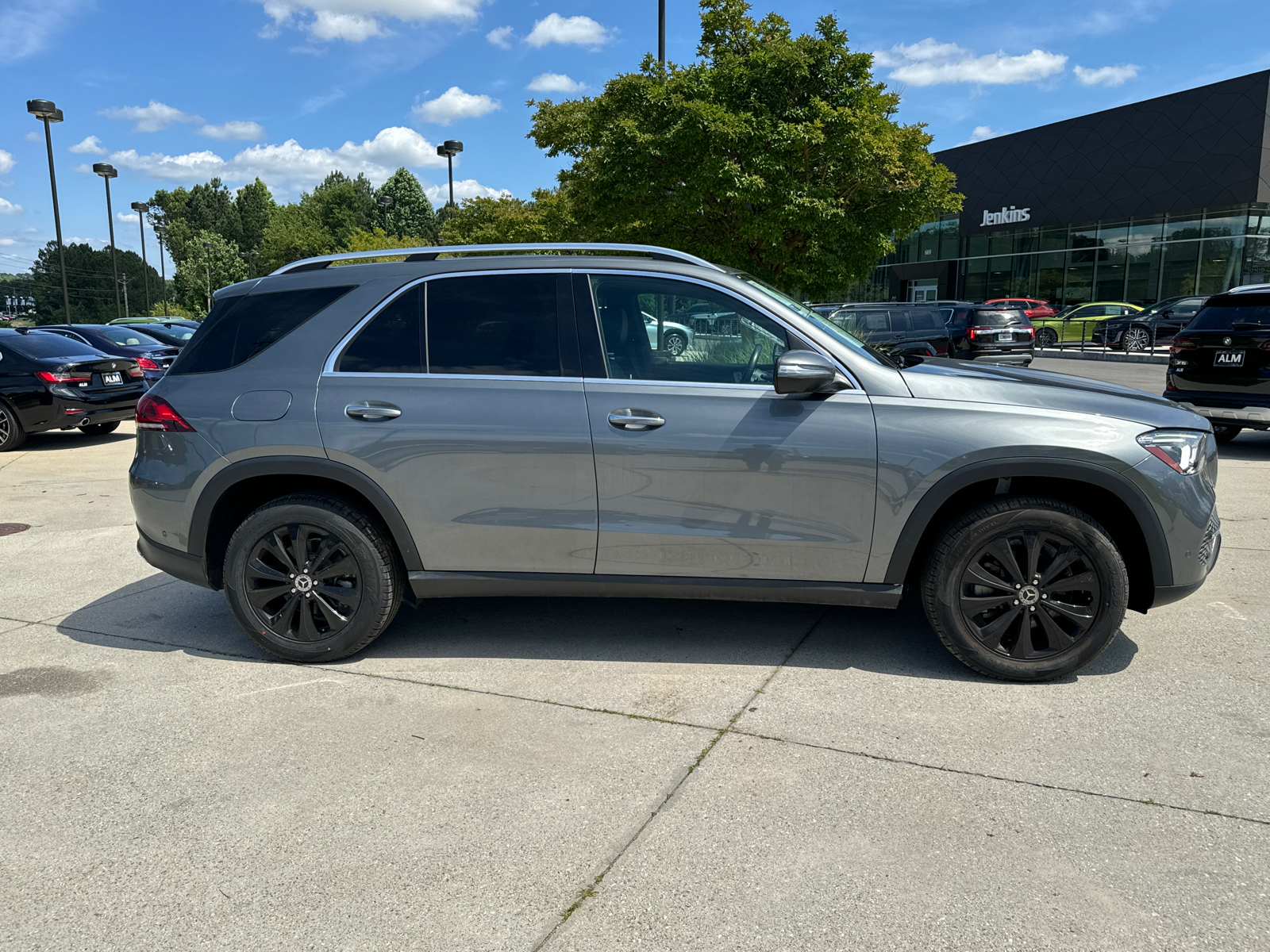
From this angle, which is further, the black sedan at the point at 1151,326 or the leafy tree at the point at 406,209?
the leafy tree at the point at 406,209

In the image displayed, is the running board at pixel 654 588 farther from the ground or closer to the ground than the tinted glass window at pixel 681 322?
closer to the ground

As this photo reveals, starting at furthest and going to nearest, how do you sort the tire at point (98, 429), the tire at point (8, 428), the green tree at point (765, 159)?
the green tree at point (765, 159), the tire at point (98, 429), the tire at point (8, 428)

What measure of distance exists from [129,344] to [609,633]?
614 inches

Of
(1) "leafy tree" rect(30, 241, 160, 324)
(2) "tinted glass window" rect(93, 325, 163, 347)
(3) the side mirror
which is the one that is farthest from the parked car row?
(1) "leafy tree" rect(30, 241, 160, 324)

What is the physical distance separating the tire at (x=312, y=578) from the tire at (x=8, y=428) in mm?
9548

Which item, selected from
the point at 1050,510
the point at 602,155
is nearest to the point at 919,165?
the point at 602,155

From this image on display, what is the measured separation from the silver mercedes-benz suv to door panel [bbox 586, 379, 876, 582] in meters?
0.01

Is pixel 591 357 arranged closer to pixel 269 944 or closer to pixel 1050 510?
pixel 1050 510

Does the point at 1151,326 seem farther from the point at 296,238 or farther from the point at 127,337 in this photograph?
the point at 296,238

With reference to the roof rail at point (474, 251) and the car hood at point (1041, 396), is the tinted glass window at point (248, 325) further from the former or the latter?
the car hood at point (1041, 396)

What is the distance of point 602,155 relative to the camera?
668 inches

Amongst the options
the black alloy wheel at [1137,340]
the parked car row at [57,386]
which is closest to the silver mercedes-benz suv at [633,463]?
the parked car row at [57,386]

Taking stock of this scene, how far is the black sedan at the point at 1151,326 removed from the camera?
92.1 ft

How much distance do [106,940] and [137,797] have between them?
802 millimetres
